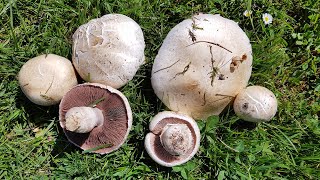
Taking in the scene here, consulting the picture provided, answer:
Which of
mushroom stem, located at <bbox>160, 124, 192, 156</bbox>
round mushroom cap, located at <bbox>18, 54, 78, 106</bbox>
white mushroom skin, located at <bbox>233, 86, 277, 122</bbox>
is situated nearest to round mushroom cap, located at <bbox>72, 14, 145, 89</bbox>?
round mushroom cap, located at <bbox>18, 54, 78, 106</bbox>

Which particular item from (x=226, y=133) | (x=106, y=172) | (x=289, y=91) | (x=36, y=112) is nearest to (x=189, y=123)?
(x=226, y=133)

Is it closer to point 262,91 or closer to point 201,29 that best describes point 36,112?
point 201,29

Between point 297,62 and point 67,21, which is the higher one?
point 67,21

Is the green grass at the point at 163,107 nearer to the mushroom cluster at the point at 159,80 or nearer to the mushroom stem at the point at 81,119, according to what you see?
the mushroom cluster at the point at 159,80

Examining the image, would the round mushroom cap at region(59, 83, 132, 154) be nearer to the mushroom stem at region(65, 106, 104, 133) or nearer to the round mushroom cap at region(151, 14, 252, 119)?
the mushroom stem at region(65, 106, 104, 133)

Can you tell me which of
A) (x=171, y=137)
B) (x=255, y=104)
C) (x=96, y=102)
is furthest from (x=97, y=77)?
(x=255, y=104)
